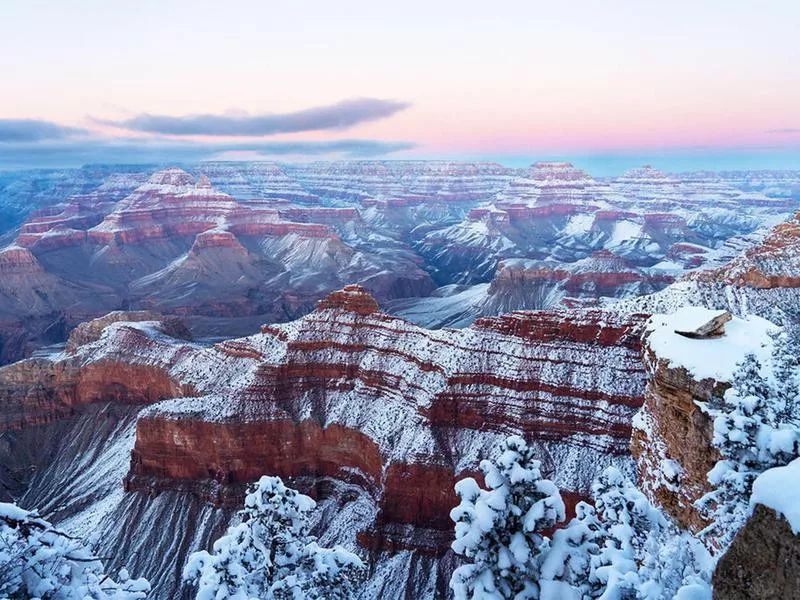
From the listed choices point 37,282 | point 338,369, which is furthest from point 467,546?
point 37,282

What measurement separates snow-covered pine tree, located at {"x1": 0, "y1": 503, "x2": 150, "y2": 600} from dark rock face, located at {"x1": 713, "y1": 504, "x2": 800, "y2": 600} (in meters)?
12.4

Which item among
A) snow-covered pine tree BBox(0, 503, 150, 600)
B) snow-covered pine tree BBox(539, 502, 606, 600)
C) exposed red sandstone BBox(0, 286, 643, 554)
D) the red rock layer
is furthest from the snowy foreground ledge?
the red rock layer

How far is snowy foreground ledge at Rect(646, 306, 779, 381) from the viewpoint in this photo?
23562 millimetres

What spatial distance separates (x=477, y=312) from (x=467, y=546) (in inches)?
5535

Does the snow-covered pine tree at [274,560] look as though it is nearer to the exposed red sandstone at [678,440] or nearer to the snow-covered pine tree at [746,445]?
the snow-covered pine tree at [746,445]

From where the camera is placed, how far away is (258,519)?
18.8m

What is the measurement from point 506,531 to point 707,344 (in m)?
17.7

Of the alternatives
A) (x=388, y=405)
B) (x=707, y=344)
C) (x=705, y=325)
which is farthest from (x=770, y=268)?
(x=707, y=344)

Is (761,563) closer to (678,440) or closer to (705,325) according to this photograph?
(678,440)

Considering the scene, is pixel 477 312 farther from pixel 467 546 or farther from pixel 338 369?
pixel 467 546

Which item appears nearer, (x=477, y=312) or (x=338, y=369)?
(x=338, y=369)

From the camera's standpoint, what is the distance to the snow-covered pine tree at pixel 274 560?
16850 millimetres

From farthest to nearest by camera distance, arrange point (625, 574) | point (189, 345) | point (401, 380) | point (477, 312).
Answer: point (477, 312)
point (189, 345)
point (401, 380)
point (625, 574)

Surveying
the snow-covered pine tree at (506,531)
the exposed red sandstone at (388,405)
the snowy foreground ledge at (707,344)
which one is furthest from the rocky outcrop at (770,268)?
the snow-covered pine tree at (506,531)
